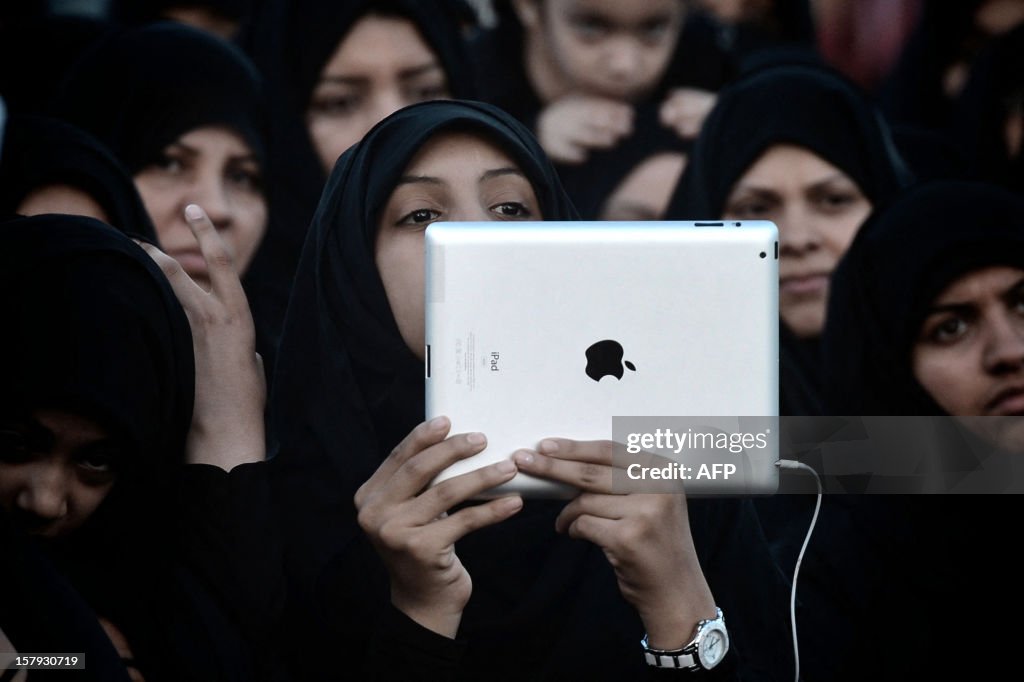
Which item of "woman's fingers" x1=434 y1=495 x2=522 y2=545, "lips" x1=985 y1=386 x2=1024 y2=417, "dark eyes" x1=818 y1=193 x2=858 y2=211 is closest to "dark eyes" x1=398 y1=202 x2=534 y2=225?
"woman's fingers" x1=434 y1=495 x2=522 y2=545

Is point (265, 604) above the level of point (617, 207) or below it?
below

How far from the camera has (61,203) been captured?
2275mm

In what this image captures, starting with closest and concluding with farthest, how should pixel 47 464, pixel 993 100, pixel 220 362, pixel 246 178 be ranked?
1. pixel 47 464
2. pixel 220 362
3. pixel 246 178
4. pixel 993 100

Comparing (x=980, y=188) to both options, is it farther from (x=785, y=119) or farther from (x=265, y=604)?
(x=265, y=604)

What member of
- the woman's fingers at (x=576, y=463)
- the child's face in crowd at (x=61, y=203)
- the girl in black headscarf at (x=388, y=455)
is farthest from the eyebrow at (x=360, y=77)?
the woman's fingers at (x=576, y=463)

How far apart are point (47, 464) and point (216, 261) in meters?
0.44

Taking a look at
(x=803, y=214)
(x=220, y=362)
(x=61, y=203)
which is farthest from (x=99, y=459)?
(x=803, y=214)

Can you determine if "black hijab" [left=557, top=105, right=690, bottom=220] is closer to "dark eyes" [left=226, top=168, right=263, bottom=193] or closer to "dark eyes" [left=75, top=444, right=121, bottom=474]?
"dark eyes" [left=226, top=168, right=263, bottom=193]

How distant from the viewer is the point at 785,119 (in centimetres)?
250

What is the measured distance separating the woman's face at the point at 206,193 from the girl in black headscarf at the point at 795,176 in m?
0.82

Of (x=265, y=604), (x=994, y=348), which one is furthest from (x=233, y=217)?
(x=994, y=348)

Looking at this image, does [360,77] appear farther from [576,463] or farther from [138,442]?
[576,463]

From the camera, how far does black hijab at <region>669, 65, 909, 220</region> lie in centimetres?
249

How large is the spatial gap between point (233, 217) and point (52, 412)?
529mm
